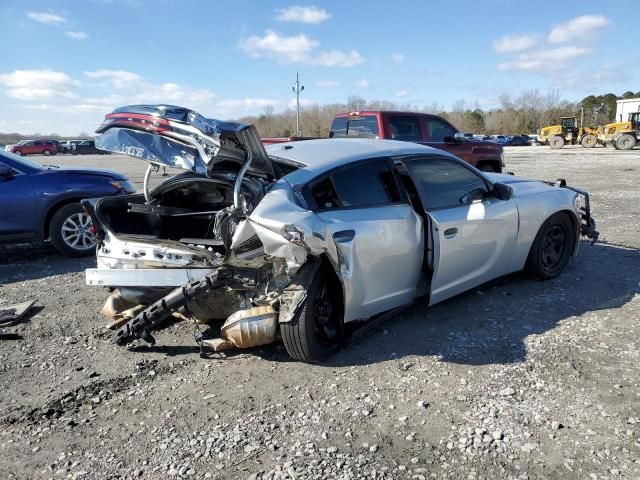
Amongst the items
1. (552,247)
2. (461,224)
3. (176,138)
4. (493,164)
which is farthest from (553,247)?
(493,164)

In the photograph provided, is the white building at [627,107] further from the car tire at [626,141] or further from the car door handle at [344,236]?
the car door handle at [344,236]

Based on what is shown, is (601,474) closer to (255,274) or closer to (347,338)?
(347,338)

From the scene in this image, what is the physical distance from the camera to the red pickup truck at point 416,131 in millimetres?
10297

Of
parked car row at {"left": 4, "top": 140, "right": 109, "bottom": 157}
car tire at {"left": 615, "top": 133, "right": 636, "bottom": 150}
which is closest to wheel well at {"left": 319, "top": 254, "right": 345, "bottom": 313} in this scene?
car tire at {"left": 615, "top": 133, "right": 636, "bottom": 150}

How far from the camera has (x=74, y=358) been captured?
4039mm

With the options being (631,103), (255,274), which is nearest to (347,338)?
(255,274)

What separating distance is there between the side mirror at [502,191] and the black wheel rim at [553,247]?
0.92 m

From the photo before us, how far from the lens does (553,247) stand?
222 inches

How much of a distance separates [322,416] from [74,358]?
2199 mm

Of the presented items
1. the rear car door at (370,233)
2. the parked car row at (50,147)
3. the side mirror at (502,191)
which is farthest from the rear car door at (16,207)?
the parked car row at (50,147)

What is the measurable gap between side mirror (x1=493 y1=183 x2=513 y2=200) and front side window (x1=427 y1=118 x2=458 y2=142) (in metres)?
6.05

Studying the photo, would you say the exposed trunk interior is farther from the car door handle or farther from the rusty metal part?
the car door handle

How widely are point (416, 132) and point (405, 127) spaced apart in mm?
265

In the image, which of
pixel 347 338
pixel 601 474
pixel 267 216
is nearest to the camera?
pixel 601 474
